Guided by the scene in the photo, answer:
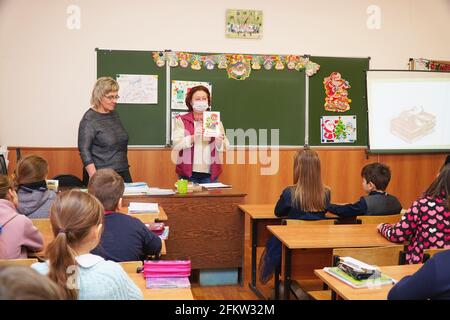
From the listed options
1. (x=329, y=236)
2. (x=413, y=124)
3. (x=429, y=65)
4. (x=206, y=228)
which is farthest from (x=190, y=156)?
(x=429, y=65)

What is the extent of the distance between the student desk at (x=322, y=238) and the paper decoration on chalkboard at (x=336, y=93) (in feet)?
10.1

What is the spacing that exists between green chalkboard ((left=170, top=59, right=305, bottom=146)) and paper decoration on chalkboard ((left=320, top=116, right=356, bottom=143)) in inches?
10.9

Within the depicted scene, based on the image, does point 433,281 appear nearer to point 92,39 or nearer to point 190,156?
point 190,156

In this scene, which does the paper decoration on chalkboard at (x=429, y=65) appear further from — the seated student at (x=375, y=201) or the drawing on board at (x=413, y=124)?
the seated student at (x=375, y=201)

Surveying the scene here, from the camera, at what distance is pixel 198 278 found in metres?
4.71

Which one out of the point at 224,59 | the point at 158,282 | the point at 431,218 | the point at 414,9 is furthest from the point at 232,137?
the point at 158,282

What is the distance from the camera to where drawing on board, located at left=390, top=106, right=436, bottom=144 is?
6.61 m

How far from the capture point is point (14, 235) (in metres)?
2.84

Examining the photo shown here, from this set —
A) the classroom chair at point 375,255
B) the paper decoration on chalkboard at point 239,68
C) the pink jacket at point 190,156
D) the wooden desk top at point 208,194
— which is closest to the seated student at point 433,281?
the classroom chair at point 375,255

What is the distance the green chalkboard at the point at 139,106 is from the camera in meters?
6.00

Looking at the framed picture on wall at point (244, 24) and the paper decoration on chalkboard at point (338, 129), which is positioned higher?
the framed picture on wall at point (244, 24)

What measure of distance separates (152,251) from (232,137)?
3.66 m

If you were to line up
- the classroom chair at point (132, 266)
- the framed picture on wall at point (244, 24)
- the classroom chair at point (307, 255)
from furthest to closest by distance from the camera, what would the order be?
the framed picture on wall at point (244, 24)
the classroom chair at point (307, 255)
the classroom chair at point (132, 266)
